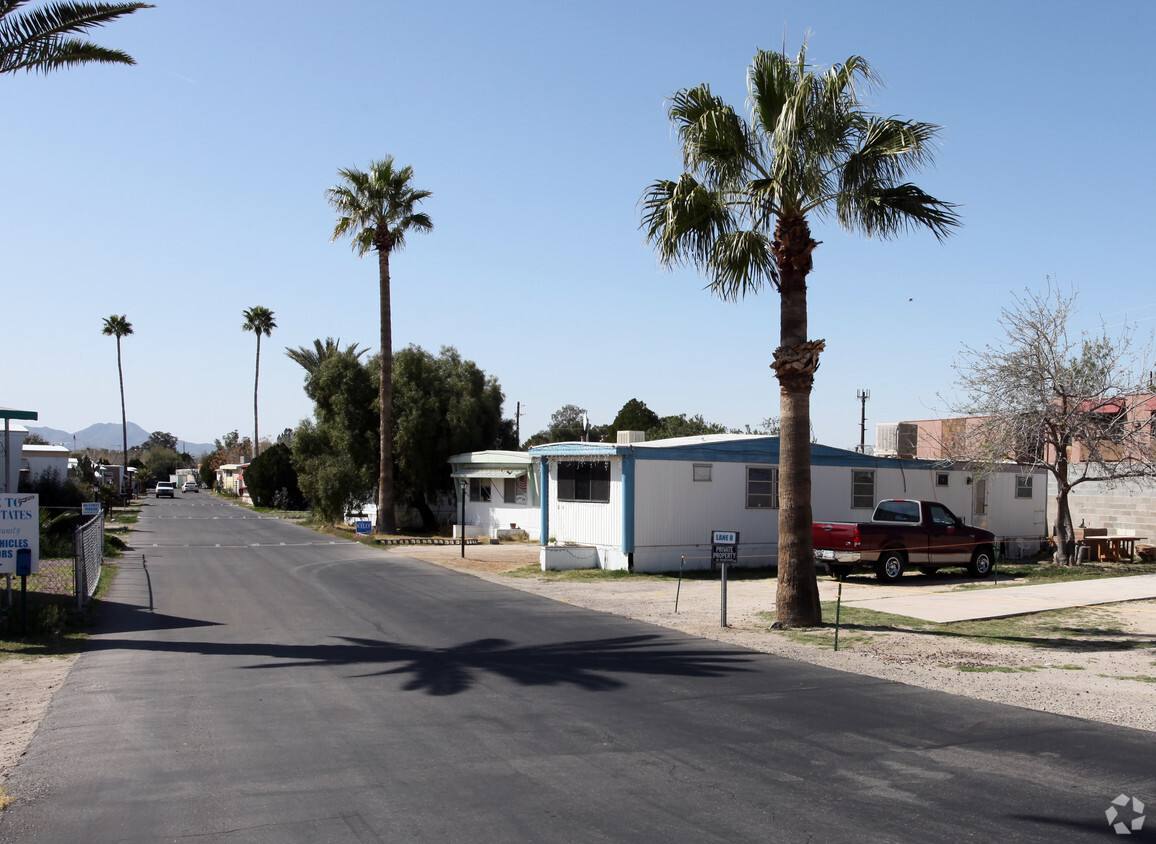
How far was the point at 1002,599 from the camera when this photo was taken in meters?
16.9

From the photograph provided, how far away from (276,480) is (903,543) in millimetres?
51297

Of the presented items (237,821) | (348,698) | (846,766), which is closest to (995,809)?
(846,766)

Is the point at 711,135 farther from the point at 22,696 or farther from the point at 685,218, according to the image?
the point at 22,696

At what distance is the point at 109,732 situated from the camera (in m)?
7.71

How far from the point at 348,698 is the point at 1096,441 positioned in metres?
20.4

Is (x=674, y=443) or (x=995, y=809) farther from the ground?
(x=674, y=443)

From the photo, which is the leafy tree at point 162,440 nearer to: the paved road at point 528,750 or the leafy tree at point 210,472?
the leafy tree at point 210,472

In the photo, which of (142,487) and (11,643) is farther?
(142,487)

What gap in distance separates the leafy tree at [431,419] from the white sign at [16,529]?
24.8 meters

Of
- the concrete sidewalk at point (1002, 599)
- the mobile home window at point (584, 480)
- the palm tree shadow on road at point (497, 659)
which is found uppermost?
the mobile home window at point (584, 480)

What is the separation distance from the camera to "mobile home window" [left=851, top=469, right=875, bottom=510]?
2566cm

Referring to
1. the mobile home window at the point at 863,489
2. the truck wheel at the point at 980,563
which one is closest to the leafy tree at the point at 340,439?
the mobile home window at the point at 863,489

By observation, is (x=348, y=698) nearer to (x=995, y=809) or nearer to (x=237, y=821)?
(x=237, y=821)

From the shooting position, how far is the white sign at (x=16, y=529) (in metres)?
12.8
